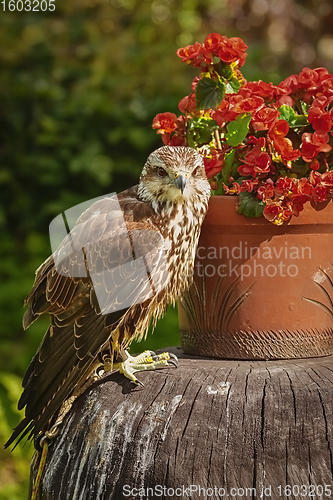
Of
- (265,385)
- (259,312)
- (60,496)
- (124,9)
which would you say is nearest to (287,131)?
(259,312)

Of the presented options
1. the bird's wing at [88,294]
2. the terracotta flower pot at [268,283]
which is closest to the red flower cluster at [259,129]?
the terracotta flower pot at [268,283]

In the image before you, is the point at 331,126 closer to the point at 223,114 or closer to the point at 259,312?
the point at 223,114

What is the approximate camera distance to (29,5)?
566cm

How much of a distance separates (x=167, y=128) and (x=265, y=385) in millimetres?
1193

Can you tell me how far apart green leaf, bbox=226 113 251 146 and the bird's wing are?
48 centimetres

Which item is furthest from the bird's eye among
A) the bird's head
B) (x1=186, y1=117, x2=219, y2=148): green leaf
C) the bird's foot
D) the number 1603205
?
the number 1603205

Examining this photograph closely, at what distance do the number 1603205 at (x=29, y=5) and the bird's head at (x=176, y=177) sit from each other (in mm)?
3781

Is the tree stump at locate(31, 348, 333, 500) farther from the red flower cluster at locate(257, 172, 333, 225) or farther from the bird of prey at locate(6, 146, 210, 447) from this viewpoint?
the red flower cluster at locate(257, 172, 333, 225)

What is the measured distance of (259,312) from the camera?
234cm

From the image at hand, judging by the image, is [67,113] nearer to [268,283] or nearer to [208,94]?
[208,94]

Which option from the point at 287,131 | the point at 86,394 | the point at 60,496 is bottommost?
the point at 60,496

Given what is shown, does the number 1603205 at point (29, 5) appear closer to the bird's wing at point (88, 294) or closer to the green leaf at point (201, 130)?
the green leaf at point (201, 130)

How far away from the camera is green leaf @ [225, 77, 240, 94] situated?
93.9 inches

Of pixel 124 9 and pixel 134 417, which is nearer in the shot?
pixel 134 417
